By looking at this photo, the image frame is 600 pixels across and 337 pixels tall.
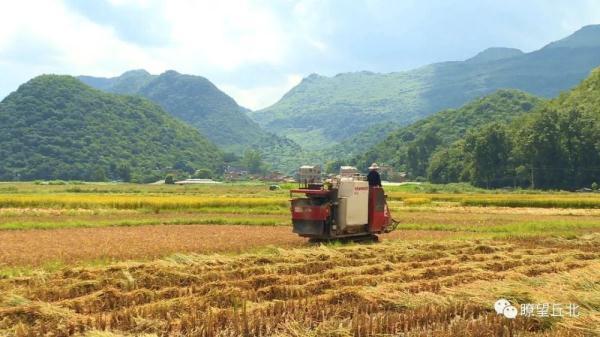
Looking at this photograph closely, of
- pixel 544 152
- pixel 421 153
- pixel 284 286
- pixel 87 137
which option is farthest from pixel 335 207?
pixel 87 137

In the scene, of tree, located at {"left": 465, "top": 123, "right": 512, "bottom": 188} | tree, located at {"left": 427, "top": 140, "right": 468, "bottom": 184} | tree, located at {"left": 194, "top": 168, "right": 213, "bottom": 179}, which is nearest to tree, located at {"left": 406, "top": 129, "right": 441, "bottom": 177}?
tree, located at {"left": 427, "top": 140, "right": 468, "bottom": 184}

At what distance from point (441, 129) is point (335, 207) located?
486ft

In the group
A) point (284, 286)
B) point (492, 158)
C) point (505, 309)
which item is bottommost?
point (284, 286)

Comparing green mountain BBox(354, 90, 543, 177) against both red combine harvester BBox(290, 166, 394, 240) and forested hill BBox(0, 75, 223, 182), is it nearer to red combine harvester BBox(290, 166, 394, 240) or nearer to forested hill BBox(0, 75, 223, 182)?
forested hill BBox(0, 75, 223, 182)

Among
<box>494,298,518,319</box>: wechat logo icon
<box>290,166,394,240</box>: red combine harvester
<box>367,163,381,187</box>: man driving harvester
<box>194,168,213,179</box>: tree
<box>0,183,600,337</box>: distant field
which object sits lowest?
<box>0,183,600,337</box>: distant field

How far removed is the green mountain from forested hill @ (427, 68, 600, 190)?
3941cm

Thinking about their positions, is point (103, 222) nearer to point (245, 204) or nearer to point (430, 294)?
point (245, 204)

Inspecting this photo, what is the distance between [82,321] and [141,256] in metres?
8.25

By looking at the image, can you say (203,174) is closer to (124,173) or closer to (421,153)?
(124,173)

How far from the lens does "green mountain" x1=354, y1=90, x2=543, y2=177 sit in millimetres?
150000

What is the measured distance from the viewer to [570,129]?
90.4m

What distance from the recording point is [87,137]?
508 feet

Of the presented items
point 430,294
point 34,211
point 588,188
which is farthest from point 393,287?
point 588,188

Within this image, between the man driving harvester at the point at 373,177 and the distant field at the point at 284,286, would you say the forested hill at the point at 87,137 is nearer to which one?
the distant field at the point at 284,286
